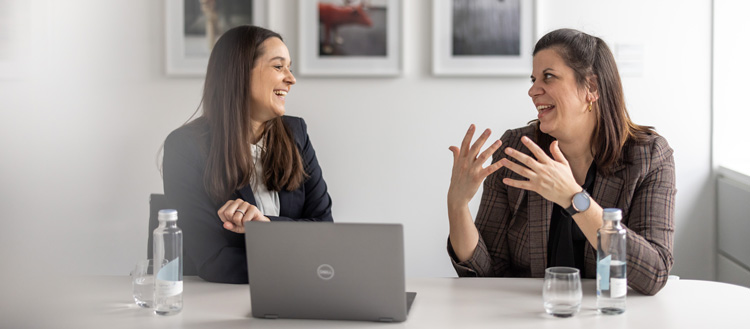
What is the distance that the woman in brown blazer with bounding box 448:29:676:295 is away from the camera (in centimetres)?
170

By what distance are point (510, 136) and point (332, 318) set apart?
3.00 ft

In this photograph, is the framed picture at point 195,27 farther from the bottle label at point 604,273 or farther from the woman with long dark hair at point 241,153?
the bottle label at point 604,273

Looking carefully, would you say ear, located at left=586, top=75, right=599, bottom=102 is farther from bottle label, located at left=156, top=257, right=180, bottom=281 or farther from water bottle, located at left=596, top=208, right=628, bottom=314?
bottle label, located at left=156, top=257, right=180, bottom=281

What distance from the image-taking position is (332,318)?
1331 millimetres

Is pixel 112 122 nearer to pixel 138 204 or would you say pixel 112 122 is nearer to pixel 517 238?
pixel 517 238

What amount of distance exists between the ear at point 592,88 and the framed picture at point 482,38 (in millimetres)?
1098

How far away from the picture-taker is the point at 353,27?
2990 mm

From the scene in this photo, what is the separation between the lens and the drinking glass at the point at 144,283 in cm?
142

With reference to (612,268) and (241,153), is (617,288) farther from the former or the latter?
(241,153)

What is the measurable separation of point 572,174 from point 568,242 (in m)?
0.20

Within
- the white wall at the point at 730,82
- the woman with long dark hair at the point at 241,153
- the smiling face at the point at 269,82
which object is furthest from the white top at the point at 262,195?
the white wall at the point at 730,82

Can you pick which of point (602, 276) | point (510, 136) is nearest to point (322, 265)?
point (602, 276)

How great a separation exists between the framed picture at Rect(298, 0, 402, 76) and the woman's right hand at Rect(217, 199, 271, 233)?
138cm

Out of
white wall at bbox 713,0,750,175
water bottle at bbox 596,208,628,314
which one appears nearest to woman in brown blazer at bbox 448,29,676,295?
water bottle at bbox 596,208,628,314
